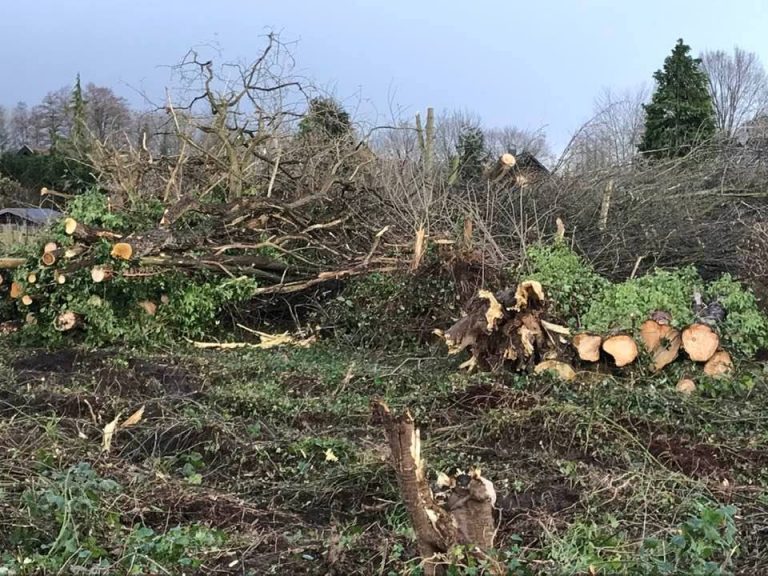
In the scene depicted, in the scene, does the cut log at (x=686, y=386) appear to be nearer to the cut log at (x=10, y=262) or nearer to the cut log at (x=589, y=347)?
the cut log at (x=589, y=347)

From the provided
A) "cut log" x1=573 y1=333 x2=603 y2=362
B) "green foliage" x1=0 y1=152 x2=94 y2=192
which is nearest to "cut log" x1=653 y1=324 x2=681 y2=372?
"cut log" x1=573 y1=333 x2=603 y2=362

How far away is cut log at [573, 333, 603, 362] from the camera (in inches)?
226

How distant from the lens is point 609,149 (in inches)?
468

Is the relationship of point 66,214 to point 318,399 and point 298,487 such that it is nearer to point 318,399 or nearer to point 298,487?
point 318,399

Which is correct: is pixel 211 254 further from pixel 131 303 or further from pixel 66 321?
pixel 66 321

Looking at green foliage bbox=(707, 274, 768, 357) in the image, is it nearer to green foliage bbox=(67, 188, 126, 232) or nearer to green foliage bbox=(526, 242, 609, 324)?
green foliage bbox=(526, 242, 609, 324)

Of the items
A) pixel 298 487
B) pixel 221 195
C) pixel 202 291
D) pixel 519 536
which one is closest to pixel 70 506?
pixel 298 487

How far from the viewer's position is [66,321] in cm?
754

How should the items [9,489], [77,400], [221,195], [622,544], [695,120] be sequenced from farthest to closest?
[695,120]
[221,195]
[77,400]
[9,489]
[622,544]

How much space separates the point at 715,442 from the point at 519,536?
6.18 ft

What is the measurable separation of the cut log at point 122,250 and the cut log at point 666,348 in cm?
507

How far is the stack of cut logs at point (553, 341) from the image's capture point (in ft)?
18.7

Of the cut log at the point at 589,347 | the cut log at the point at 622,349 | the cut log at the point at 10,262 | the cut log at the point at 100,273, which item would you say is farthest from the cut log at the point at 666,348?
the cut log at the point at 10,262

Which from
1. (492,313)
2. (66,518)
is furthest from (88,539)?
(492,313)
